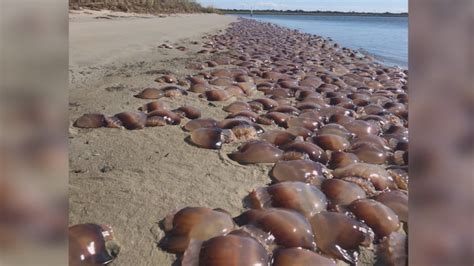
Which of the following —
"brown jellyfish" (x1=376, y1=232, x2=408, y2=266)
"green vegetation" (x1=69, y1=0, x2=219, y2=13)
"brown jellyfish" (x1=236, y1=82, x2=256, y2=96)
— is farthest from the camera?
"green vegetation" (x1=69, y1=0, x2=219, y2=13)

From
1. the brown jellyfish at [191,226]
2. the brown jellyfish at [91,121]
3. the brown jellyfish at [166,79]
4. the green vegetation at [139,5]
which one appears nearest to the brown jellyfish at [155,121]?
the brown jellyfish at [91,121]

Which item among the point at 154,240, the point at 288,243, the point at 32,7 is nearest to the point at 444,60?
the point at 32,7

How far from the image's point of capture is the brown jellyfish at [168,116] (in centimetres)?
282

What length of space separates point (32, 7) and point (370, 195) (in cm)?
181

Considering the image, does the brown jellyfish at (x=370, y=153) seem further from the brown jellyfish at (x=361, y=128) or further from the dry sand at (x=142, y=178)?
the dry sand at (x=142, y=178)

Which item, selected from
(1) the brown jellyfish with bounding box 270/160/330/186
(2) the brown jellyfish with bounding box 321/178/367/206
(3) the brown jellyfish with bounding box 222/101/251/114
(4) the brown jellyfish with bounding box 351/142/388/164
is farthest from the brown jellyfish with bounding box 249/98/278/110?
(2) the brown jellyfish with bounding box 321/178/367/206

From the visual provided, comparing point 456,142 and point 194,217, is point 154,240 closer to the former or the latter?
point 194,217

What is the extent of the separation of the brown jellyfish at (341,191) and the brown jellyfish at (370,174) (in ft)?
0.54

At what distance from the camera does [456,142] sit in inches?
8.5

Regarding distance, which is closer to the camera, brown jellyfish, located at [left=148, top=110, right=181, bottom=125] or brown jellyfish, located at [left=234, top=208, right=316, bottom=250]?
brown jellyfish, located at [left=234, top=208, right=316, bottom=250]

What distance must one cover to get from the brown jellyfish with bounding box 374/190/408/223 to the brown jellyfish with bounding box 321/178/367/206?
81mm

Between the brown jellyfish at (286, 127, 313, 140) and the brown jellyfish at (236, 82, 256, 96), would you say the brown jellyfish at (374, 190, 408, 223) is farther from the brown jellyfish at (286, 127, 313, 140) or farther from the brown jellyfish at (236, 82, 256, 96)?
the brown jellyfish at (236, 82, 256, 96)

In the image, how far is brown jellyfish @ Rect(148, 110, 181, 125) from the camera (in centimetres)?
282

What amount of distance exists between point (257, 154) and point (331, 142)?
497 mm
